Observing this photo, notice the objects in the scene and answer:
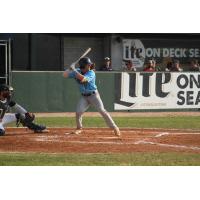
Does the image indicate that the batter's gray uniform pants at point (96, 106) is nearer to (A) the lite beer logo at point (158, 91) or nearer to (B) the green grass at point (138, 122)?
(B) the green grass at point (138, 122)

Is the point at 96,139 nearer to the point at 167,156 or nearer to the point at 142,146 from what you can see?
the point at 142,146

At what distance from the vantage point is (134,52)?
102ft

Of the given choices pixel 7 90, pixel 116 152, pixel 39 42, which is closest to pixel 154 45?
pixel 39 42

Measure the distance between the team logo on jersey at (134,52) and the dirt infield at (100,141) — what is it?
14712mm

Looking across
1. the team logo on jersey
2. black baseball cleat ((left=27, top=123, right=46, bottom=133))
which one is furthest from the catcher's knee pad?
the team logo on jersey

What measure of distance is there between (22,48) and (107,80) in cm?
547

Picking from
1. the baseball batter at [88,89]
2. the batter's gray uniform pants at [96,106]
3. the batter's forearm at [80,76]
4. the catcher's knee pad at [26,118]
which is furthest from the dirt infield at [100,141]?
the batter's forearm at [80,76]

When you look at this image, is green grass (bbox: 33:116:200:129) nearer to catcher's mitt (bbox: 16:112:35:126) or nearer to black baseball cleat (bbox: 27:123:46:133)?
black baseball cleat (bbox: 27:123:46:133)

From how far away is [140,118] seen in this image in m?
21.3

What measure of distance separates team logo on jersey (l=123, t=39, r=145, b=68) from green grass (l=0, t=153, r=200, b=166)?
19.2 metres

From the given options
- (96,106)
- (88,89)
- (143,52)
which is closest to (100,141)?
(96,106)

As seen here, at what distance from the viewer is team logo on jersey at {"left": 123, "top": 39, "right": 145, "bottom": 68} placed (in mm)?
30792

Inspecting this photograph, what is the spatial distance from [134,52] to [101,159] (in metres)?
20.3

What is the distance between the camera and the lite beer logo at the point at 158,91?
947 inches
